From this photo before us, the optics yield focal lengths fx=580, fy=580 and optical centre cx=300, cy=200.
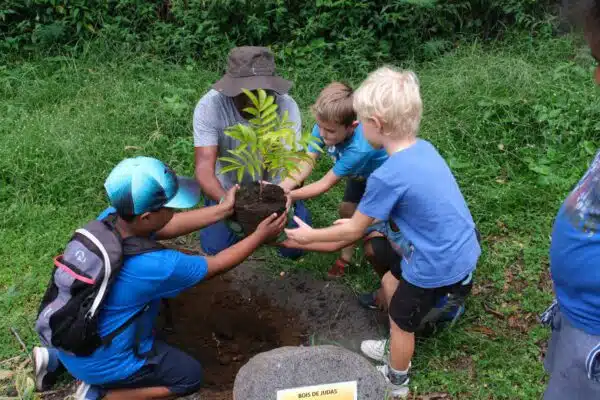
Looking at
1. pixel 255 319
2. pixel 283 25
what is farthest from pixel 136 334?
pixel 283 25

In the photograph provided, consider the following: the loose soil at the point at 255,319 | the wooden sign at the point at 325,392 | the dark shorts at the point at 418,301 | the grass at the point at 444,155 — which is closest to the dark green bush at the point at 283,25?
the grass at the point at 444,155

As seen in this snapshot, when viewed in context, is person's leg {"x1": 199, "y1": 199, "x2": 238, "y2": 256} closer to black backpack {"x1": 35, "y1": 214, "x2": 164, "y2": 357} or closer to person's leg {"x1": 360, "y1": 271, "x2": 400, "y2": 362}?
person's leg {"x1": 360, "y1": 271, "x2": 400, "y2": 362}

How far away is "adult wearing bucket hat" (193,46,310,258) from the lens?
3582mm

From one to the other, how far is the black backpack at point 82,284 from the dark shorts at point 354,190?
181 cm

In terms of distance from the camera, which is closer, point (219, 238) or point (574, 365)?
point (574, 365)

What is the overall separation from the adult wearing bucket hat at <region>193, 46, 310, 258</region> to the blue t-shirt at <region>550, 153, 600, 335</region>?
182cm

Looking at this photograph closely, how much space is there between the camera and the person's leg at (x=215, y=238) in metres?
4.04

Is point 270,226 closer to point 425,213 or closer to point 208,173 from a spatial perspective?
point 425,213

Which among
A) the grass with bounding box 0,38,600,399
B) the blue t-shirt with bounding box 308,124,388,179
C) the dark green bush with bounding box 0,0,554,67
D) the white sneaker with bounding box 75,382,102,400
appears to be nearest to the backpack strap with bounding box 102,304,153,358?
the white sneaker with bounding box 75,382,102,400

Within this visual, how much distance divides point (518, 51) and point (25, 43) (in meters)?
5.74

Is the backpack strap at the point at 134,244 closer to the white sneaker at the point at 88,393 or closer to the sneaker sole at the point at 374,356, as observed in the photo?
the white sneaker at the point at 88,393

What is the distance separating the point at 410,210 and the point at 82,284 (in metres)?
1.51

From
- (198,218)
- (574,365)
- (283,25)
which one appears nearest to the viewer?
(574,365)

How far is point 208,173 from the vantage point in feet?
12.6
